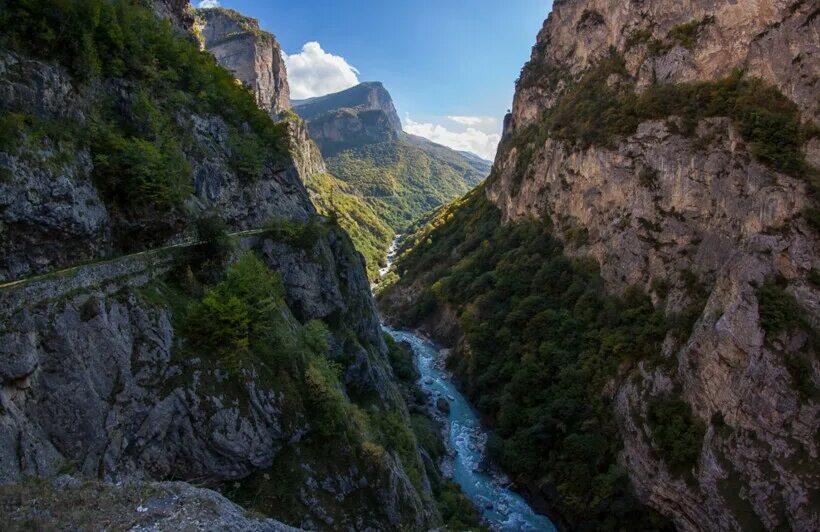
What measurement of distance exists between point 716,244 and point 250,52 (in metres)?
160

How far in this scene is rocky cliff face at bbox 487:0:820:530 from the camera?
29203 mm

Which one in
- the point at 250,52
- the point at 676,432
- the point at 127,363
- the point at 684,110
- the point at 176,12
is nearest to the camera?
the point at 127,363

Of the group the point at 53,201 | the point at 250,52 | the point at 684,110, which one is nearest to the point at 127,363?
the point at 53,201

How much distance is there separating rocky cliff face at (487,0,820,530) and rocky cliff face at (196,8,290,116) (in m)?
126

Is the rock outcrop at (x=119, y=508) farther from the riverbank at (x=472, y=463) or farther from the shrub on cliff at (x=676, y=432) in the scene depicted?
the shrub on cliff at (x=676, y=432)

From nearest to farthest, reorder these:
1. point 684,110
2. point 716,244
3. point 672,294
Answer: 1. point 716,244
2. point 672,294
3. point 684,110

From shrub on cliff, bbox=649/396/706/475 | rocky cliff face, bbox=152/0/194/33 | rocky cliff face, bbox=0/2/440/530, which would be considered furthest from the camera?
rocky cliff face, bbox=152/0/194/33

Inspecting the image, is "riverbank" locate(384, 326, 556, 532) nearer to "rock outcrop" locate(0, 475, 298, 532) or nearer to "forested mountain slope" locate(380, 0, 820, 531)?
"forested mountain slope" locate(380, 0, 820, 531)

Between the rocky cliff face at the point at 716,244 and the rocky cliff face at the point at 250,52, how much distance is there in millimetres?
126120

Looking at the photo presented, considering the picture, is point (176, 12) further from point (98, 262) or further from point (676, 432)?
point (676, 432)

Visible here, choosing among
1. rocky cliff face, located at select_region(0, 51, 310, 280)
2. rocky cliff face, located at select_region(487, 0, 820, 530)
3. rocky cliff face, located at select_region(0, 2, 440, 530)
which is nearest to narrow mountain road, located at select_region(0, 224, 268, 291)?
rocky cliff face, located at select_region(0, 2, 440, 530)

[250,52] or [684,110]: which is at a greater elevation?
[250,52]

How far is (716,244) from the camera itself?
3819 cm

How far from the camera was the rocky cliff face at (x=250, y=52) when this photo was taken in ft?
507
